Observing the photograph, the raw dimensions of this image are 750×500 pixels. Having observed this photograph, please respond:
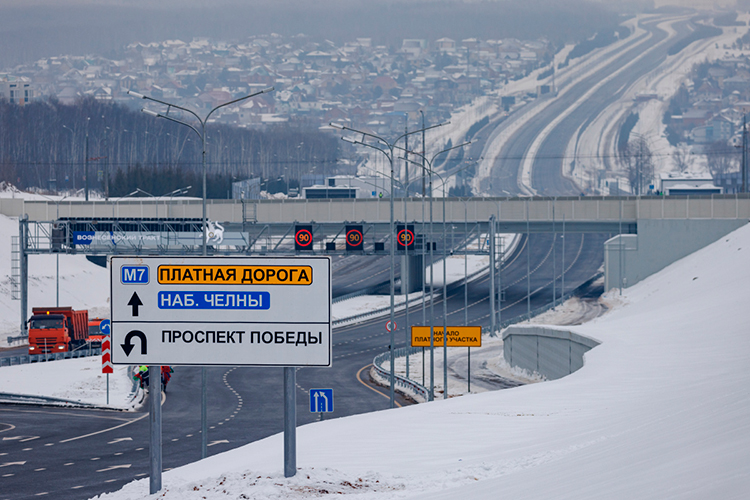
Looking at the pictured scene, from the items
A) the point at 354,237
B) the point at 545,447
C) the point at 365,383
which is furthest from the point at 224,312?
the point at 354,237

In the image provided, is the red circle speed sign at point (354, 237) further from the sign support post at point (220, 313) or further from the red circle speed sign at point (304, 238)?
the sign support post at point (220, 313)

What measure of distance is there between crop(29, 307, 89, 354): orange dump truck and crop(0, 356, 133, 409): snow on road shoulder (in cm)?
333

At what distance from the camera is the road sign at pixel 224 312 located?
15328mm

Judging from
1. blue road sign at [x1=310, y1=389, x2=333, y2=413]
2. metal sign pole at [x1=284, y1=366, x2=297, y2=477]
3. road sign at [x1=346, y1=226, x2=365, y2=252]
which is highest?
road sign at [x1=346, y1=226, x2=365, y2=252]

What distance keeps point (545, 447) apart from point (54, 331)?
4750cm

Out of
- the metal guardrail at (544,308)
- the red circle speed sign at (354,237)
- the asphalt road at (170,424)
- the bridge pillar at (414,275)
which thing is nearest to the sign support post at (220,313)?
the asphalt road at (170,424)

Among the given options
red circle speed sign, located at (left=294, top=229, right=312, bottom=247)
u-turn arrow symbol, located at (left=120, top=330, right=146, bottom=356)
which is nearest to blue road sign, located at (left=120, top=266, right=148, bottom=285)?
u-turn arrow symbol, located at (left=120, top=330, right=146, bottom=356)

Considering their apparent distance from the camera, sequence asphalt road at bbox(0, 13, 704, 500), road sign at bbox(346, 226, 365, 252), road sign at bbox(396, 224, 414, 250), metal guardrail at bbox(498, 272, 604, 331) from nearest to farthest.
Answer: asphalt road at bbox(0, 13, 704, 500)
road sign at bbox(396, 224, 414, 250)
metal guardrail at bbox(498, 272, 604, 331)
road sign at bbox(346, 226, 365, 252)

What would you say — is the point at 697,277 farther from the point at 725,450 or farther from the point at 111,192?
the point at 111,192

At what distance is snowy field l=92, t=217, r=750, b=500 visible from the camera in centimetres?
1168

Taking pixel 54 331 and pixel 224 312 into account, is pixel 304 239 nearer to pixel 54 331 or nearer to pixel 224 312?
pixel 54 331

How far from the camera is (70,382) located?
155 ft

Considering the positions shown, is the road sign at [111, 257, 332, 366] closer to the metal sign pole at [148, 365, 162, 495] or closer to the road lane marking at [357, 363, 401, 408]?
the metal sign pole at [148, 365, 162, 495]

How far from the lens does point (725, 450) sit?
447 inches
